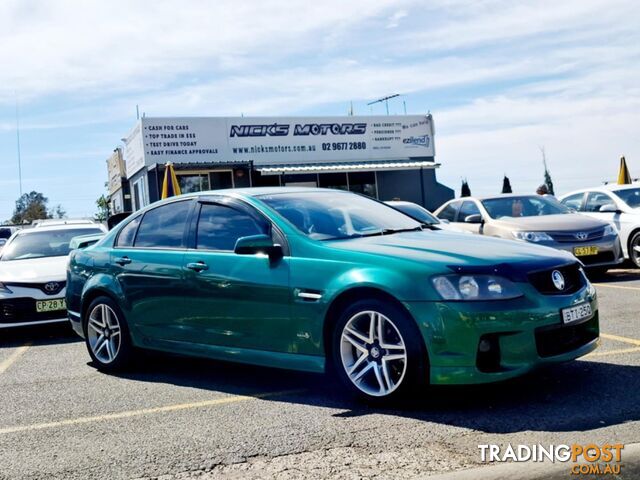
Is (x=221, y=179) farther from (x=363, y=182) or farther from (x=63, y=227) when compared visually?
(x=63, y=227)

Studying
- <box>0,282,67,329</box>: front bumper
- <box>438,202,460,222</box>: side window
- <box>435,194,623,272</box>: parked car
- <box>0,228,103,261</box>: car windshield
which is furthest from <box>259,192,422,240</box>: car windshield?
<box>438,202,460,222</box>: side window

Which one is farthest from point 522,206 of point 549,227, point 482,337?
point 482,337

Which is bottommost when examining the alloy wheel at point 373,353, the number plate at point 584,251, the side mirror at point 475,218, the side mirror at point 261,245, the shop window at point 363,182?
the alloy wheel at point 373,353

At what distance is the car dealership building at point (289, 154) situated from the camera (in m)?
27.6

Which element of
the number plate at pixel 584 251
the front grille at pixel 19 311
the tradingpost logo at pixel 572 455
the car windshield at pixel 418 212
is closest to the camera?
the tradingpost logo at pixel 572 455

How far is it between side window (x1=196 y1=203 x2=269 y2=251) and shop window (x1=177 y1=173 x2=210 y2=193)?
871 inches

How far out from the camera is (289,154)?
29406 mm

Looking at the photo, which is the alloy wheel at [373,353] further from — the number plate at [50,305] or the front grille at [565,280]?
the number plate at [50,305]

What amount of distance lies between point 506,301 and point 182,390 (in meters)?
2.60

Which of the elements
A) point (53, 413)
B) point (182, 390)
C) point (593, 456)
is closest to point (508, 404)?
point (593, 456)

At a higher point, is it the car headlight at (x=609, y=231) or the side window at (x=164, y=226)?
the side window at (x=164, y=226)

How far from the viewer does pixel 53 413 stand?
18.2ft

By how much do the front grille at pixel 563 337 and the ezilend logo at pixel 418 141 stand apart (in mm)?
26053

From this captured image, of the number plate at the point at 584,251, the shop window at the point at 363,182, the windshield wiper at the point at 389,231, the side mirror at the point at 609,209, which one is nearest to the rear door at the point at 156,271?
the windshield wiper at the point at 389,231
